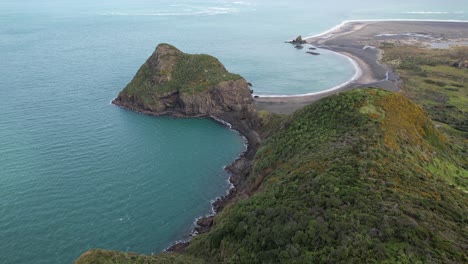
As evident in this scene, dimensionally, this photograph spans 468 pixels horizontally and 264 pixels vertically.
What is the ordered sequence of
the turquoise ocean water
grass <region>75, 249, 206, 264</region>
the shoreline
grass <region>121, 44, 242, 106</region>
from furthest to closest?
grass <region>121, 44, 242, 106</region> → the shoreline → the turquoise ocean water → grass <region>75, 249, 206, 264</region>

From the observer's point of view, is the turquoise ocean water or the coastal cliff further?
the coastal cliff

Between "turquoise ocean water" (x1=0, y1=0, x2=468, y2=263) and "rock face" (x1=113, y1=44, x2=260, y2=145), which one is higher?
"rock face" (x1=113, y1=44, x2=260, y2=145)

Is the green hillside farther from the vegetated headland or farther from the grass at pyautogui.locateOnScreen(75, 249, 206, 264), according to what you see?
the grass at pyautogui.locateOnScreen(75, 249, 206, 264)

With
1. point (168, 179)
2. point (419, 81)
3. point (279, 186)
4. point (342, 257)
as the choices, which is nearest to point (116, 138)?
point (168, 179)

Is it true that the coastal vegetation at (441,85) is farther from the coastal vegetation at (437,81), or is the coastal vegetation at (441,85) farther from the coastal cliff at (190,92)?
the coastal cliff at (190,92)

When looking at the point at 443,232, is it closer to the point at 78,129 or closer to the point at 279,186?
the point at 279,186

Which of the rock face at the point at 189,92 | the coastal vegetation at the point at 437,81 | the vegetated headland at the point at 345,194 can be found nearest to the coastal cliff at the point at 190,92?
the rock face at the point at 189,92

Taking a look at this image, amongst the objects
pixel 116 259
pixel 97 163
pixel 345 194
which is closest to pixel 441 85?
pixel 345 194

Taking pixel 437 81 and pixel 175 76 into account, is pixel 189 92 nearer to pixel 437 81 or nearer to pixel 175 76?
pixel 175 76

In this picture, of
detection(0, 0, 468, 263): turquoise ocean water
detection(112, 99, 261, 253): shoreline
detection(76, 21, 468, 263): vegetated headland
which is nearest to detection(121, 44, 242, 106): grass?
detection(112, 99, 261, 253): shoreline
